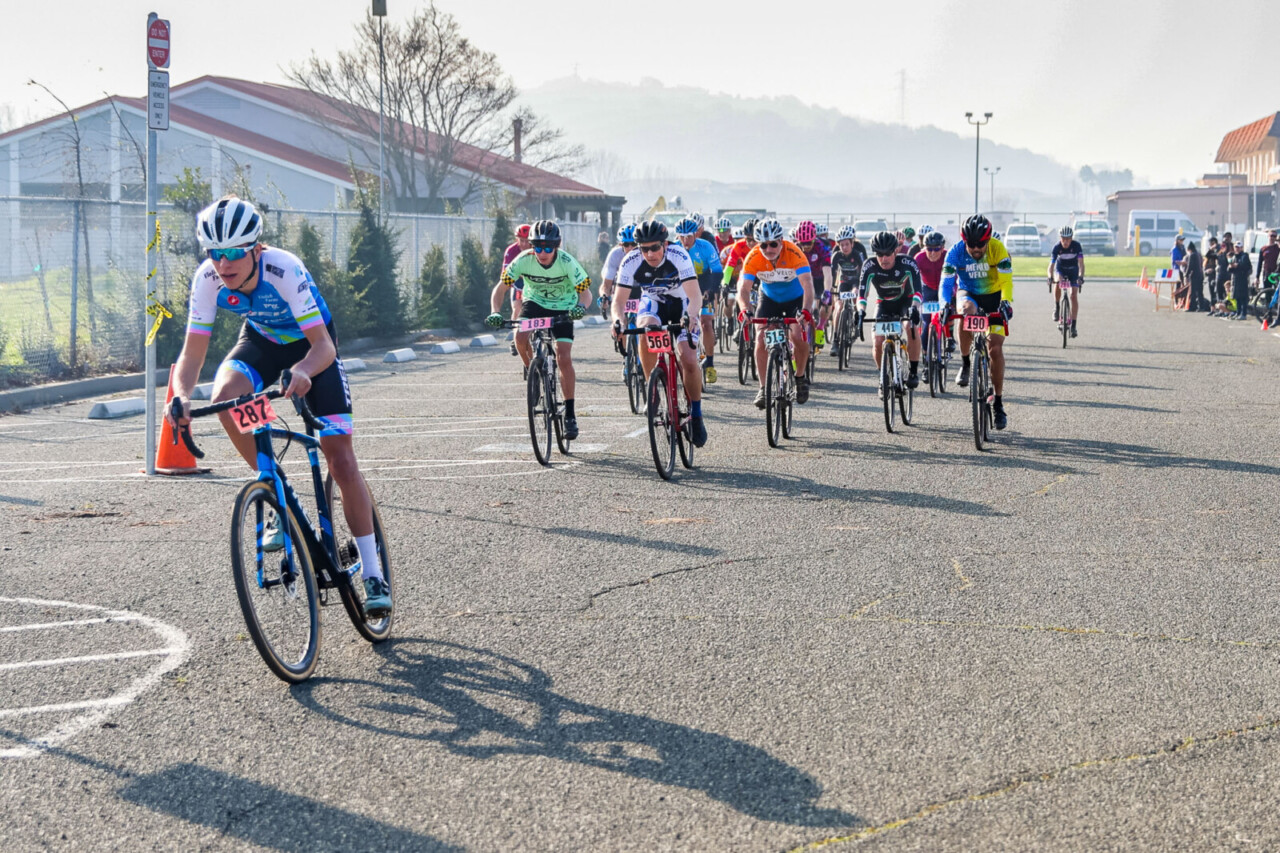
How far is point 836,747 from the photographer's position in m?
4.57

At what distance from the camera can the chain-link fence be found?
1678 centimetres

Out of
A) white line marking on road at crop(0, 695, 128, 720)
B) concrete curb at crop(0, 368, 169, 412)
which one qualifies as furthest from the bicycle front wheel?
concrete curb at crop(0, 368, 169, 412)

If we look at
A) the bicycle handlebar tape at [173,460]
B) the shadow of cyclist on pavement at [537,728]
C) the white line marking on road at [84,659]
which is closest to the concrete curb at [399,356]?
the bicycle handlebar tape at [173,460]

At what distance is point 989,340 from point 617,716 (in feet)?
25.1

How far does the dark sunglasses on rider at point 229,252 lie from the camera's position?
545 cm

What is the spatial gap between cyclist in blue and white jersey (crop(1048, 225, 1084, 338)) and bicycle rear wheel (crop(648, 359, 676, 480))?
13627 millimetres

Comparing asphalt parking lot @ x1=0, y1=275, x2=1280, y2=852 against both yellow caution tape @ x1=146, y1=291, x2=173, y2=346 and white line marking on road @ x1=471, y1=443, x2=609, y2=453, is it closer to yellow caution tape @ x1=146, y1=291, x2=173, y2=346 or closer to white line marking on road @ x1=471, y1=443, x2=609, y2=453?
white line marking on road @ x1=471, y1=443, x2=609, y2=453

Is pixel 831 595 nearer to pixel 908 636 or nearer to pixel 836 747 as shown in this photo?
pixel 908 636

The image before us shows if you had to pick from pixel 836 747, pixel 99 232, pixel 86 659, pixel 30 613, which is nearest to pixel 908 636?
pixel 836 747

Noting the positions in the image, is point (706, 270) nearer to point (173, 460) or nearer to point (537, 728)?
point (173, 460)

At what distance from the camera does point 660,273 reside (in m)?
11.2

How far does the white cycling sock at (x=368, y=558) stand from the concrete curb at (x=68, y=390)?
10.7m

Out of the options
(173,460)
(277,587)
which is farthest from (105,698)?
(173,460)

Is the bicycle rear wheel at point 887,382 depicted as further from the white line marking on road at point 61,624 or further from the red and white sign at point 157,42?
the white line marking on road at point 61,624
